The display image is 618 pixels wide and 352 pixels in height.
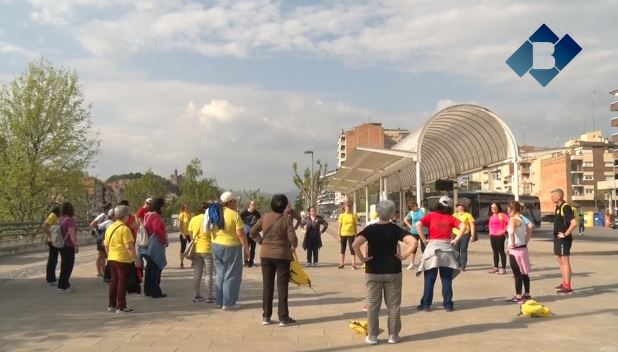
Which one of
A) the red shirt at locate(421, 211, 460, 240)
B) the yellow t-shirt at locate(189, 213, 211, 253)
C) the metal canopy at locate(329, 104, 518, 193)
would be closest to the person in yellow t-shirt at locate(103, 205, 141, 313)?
the yellow t-shirt at locate(189, 213, 211, 253)

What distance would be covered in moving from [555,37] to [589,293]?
195 inches

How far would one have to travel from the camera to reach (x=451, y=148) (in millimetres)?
28172

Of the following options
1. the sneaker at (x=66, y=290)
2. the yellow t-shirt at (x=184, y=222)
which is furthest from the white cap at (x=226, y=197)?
the yellow t-shirt at (x=184, y=222)

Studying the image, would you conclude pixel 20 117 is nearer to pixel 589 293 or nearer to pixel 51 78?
pixel 51 78

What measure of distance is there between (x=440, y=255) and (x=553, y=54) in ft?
18.1

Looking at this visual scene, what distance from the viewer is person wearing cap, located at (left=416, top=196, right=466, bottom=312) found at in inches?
336

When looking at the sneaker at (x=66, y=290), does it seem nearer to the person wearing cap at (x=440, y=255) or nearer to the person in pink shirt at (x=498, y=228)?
the person wearing cap at (x=440, y=255)

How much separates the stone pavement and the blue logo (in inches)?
161

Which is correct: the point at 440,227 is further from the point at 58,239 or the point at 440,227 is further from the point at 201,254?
the point at 58,239

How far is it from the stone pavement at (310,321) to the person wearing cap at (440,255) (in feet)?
0.93

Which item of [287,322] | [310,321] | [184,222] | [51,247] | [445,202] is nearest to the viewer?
[287,322]

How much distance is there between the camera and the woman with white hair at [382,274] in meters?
6.62

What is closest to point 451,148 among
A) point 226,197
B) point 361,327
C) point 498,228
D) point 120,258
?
point 498,228

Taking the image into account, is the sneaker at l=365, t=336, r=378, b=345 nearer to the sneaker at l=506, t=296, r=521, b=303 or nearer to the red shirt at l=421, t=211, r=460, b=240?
the red shirt at l=421, t=211, r=460, b=240
